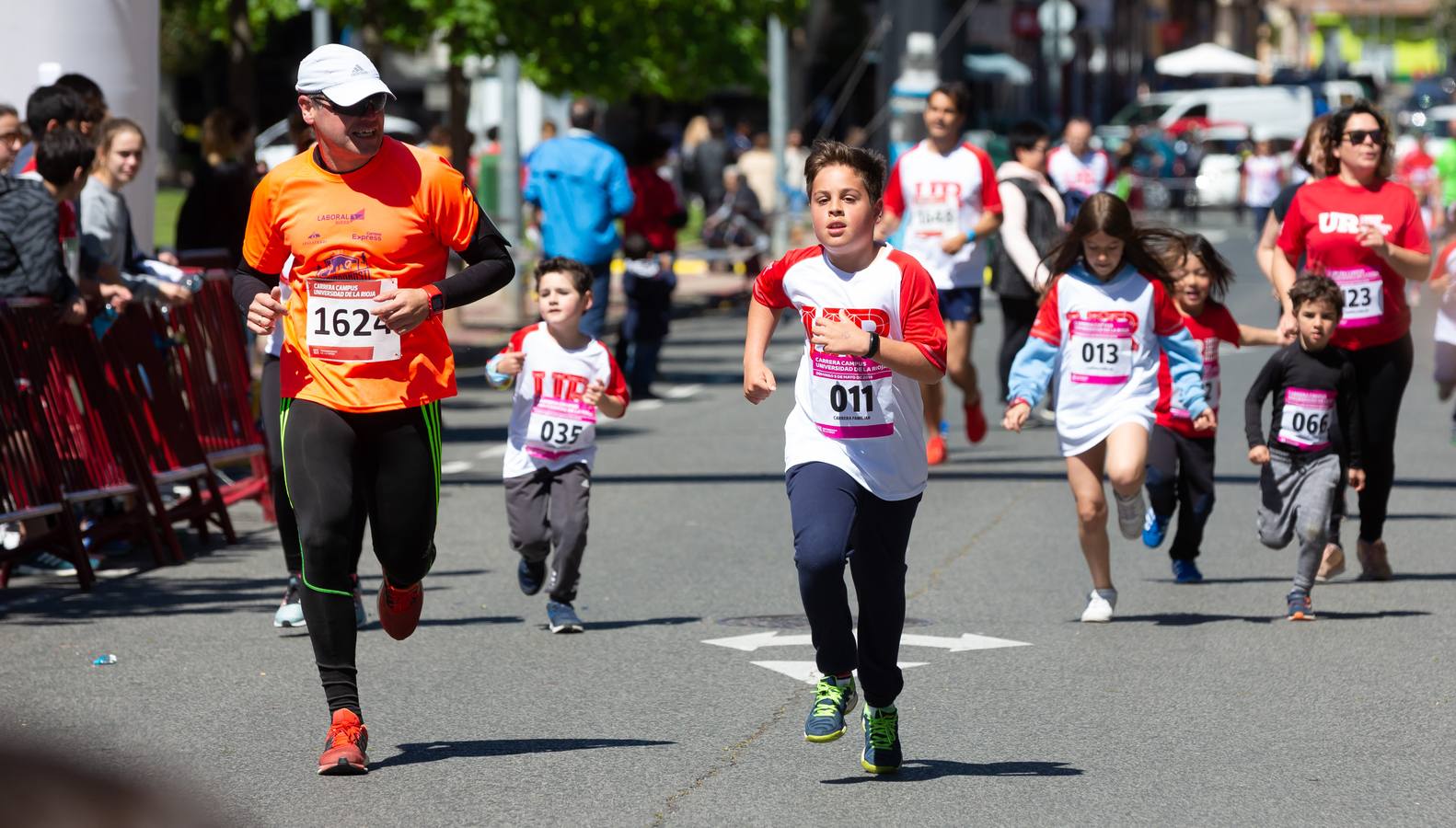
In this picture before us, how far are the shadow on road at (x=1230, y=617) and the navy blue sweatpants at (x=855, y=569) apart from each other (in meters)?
2.66

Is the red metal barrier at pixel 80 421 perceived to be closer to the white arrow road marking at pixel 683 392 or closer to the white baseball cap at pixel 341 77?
the white baseball cap at pixel 341 77

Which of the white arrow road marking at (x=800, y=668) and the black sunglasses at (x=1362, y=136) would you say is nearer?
the white arrow road marking at (x=800, y=668)

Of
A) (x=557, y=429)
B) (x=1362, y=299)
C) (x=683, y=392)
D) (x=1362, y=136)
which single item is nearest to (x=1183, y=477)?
(x=1362, y=299)

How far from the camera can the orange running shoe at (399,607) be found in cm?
633

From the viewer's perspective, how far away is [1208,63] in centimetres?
6306

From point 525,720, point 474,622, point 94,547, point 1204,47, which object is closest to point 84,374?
point 94,547

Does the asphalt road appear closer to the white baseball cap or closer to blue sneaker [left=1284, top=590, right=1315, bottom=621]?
blue sneaker [left=1284, top=590, right=1315, bottom=621]

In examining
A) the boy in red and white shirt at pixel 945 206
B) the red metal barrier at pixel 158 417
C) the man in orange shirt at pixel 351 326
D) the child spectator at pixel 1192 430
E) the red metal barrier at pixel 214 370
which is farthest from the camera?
the boy in red and white shirt at pixel 945 206

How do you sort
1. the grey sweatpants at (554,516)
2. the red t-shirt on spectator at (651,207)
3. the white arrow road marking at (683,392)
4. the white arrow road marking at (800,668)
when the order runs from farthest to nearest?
the white arrow road marking at (683,392) < the red t-shirt on spectator at (651,207) < the grey sweatpants at (554,516) < the white arrow road marking at (800,668)

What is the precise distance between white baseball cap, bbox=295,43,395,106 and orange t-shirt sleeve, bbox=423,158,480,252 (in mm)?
272

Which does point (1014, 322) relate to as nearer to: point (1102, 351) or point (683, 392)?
point (683, 392)

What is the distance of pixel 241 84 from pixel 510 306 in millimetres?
4929

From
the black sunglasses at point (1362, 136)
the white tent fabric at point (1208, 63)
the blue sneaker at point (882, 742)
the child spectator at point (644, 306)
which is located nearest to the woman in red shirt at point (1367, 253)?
the black sunglasses at point (1362, 136)

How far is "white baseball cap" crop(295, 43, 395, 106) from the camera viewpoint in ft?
19.2
